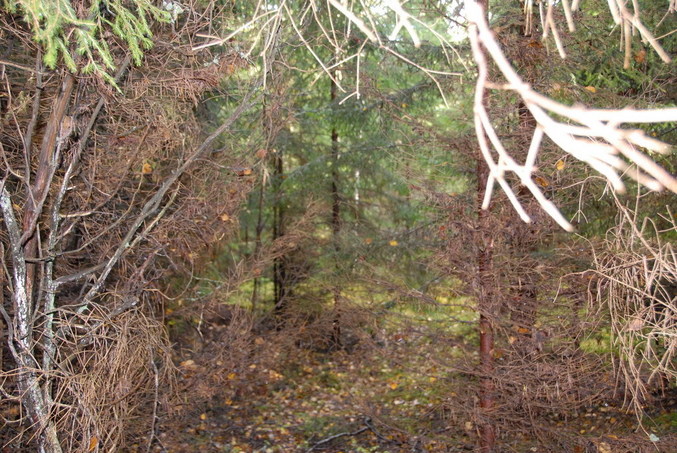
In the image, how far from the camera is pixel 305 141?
10789mm

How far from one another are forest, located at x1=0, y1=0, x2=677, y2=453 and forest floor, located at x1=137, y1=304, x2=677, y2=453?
0.05m

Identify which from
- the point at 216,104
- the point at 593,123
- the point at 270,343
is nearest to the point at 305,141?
the point at 216,104

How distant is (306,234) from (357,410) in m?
2.72

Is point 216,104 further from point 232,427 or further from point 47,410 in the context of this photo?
point 47,410

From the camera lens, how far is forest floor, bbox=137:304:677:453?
5668mm

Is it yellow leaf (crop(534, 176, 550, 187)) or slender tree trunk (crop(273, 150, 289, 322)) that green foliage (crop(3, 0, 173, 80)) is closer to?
yellow leaf (crop(534, 176, 550, 187))

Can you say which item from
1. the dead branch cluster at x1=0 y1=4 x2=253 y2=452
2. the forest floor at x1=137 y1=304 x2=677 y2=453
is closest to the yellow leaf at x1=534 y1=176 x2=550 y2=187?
the forest floor at x1=137 y1=304 x2=677 y2=453

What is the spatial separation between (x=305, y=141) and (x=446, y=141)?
5.77 metres

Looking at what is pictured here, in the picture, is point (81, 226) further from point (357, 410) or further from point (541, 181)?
point (357, 410)

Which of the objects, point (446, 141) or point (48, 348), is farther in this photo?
point (446, 141)

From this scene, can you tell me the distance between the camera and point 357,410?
8.11 m

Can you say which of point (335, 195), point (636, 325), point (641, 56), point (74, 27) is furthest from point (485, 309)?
point (335, 195)

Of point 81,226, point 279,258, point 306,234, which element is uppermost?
point 81,226

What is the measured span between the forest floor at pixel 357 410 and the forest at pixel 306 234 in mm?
49
